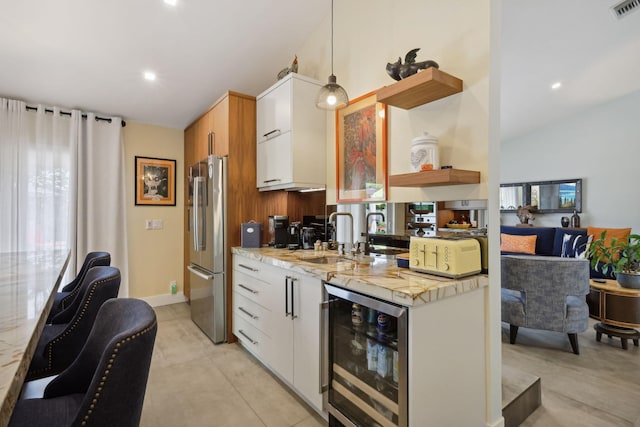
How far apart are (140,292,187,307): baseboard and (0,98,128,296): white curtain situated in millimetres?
399

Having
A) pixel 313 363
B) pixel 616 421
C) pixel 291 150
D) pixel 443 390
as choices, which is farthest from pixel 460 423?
pixel 291 150

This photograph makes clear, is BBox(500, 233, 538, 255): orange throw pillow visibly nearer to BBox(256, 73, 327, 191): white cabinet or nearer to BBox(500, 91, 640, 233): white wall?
BBox(500, 91, 640, 233): white wall

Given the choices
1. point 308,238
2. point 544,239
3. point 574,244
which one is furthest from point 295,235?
point 544,239

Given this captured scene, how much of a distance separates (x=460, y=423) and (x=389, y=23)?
2548mm

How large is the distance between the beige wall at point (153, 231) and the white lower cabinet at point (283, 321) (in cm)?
207

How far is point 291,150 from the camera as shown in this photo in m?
2.63

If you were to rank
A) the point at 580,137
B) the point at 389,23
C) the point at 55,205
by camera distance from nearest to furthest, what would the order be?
1. the point at 389,23
2. the point at 55,205
3. the point at 580,137

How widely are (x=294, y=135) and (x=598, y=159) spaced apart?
5.79m

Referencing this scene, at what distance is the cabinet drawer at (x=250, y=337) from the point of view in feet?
7.97

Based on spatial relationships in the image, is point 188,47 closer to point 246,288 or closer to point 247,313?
point 246,288

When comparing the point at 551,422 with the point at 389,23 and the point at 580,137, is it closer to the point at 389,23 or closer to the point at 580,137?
the point at 389,23

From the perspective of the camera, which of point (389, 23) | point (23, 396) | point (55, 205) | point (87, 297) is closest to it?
point (23, 396)

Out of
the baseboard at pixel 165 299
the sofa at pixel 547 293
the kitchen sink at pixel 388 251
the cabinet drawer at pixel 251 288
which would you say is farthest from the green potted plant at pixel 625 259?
the baseboard at pixel 165 299

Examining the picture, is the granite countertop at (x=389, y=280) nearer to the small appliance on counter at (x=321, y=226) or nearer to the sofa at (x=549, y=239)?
the small appliance on counter at (x=321, y=226)
